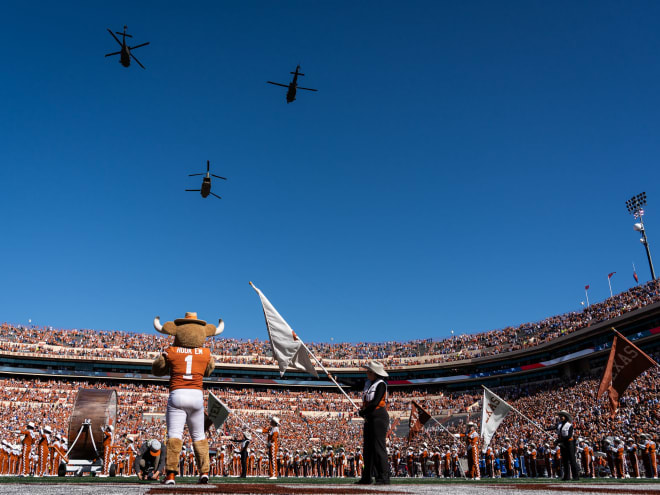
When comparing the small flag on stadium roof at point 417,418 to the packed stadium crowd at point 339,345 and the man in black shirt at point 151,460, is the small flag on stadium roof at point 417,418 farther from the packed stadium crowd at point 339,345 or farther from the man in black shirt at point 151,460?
the packed stadium crowd at point 339,345

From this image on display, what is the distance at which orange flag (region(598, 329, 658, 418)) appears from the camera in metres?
12.5

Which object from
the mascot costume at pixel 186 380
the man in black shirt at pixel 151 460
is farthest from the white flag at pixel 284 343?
the man in black shirt at pixel 151 460

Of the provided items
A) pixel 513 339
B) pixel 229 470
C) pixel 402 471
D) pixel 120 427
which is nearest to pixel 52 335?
pixel 120 427

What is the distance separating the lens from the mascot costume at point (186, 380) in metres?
6.92

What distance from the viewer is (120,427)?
39.1m

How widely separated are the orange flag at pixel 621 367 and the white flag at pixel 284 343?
753cm

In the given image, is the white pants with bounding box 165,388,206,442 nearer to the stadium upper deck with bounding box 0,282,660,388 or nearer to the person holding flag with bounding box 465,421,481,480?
the person holding flag with bounding box 465,421,481,480

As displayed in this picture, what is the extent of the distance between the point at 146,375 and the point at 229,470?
29.7 m

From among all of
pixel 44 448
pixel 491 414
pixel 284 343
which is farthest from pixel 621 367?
pixel 44 448

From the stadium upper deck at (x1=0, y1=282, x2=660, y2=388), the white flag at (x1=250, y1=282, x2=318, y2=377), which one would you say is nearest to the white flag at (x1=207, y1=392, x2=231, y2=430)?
the white flag at (x1=250, y1=282, x2=318, y2=377)

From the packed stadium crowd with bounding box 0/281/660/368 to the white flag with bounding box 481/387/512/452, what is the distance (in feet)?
96.5

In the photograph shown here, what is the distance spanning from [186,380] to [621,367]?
35.6ft

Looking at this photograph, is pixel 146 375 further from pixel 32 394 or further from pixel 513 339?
pixel 513 339

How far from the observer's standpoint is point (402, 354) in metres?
61.3
